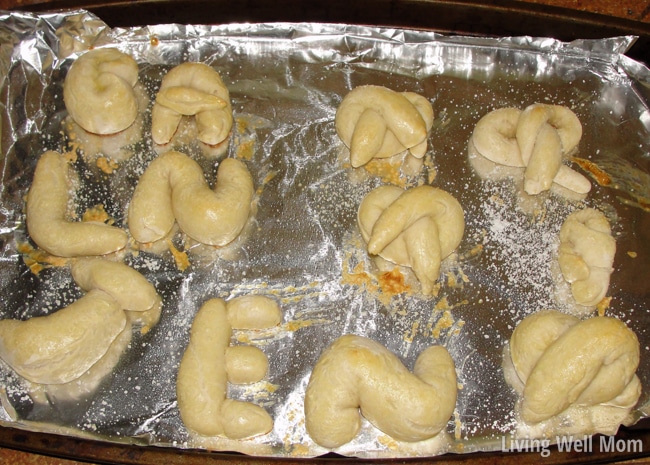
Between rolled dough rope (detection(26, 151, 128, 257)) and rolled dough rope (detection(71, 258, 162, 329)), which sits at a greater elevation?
rolled dough rope (detection(26, 151, 128, 257))

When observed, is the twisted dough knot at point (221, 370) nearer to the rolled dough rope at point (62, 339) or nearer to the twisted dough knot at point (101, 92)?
the rolled dough rope at point (62, 339)

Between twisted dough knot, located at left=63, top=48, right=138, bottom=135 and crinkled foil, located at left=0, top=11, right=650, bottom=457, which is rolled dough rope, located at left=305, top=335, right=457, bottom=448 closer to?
crinkled foil, located at left=0, top=11, right=650, bottom=457

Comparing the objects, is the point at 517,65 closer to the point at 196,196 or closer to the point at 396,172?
the point at 396,172

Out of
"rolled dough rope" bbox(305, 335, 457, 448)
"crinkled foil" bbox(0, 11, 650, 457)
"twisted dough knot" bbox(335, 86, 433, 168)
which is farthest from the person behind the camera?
"twisted dough knot" bbox(335, 86, 433, 168)

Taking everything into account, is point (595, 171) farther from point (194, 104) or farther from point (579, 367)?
point (194, 104)

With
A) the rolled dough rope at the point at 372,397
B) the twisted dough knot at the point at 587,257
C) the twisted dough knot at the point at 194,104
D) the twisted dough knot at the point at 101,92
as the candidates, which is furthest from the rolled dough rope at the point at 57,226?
the twisted dough knot at the point at 587,257

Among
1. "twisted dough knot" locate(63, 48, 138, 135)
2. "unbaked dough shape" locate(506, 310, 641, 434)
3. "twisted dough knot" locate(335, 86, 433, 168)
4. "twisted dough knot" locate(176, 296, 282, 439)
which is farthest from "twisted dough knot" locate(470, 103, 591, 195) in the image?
"twisted dough knot" locate(63, 48, 138, 135)

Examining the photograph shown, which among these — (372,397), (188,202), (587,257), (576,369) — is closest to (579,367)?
(576,369)
